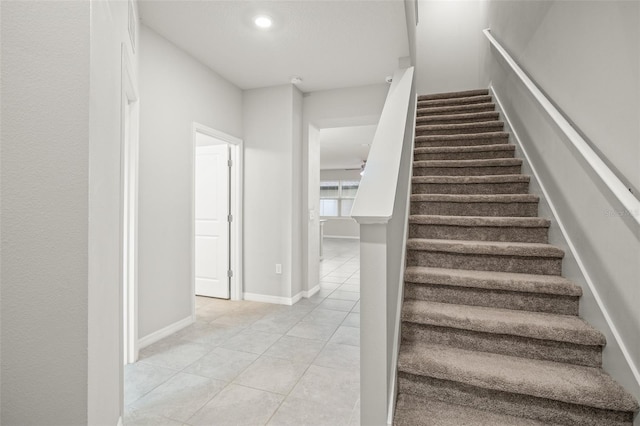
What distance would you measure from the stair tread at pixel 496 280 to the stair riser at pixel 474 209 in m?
0.57

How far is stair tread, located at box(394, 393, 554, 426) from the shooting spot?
4.27 feet

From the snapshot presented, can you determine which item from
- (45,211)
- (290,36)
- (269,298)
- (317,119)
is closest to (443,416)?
(45,211)

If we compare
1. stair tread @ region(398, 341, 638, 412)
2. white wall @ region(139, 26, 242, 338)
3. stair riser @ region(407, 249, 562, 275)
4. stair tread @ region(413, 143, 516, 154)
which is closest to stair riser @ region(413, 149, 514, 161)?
stair tread @ region(413, 143, 516, 154)

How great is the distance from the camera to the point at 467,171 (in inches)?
105

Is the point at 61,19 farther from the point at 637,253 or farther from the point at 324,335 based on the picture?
the point at 324,335

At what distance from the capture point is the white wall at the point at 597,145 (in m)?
1.25

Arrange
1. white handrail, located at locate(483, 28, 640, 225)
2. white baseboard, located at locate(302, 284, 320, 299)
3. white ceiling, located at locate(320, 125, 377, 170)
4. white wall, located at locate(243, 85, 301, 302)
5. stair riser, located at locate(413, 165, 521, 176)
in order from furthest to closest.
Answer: white ceiling, located at locate(320, 125, 377, 170) < white baseboard, located at locate(302, 284, 320, 299) < white wall, located at locate(243, 85, 301, 302) < stair riser, located at locate(413, 165, 521, 176) < white handrail, located at locate(483, 28, 640, 225)

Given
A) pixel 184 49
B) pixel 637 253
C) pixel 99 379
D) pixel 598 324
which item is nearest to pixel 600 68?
pixel 637 253

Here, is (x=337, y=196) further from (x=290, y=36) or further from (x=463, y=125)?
(x=290, y=36)

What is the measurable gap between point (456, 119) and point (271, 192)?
2.31m

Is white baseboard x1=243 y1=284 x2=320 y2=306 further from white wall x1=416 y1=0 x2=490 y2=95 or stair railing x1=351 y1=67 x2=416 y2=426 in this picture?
white wall x1=416 y1=0 x2=490 y2=95

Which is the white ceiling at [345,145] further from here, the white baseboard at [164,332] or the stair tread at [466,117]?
the white baseboard at [164,332]

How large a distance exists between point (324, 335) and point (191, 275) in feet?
4.80

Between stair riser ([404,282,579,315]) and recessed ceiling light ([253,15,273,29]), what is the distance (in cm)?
228
